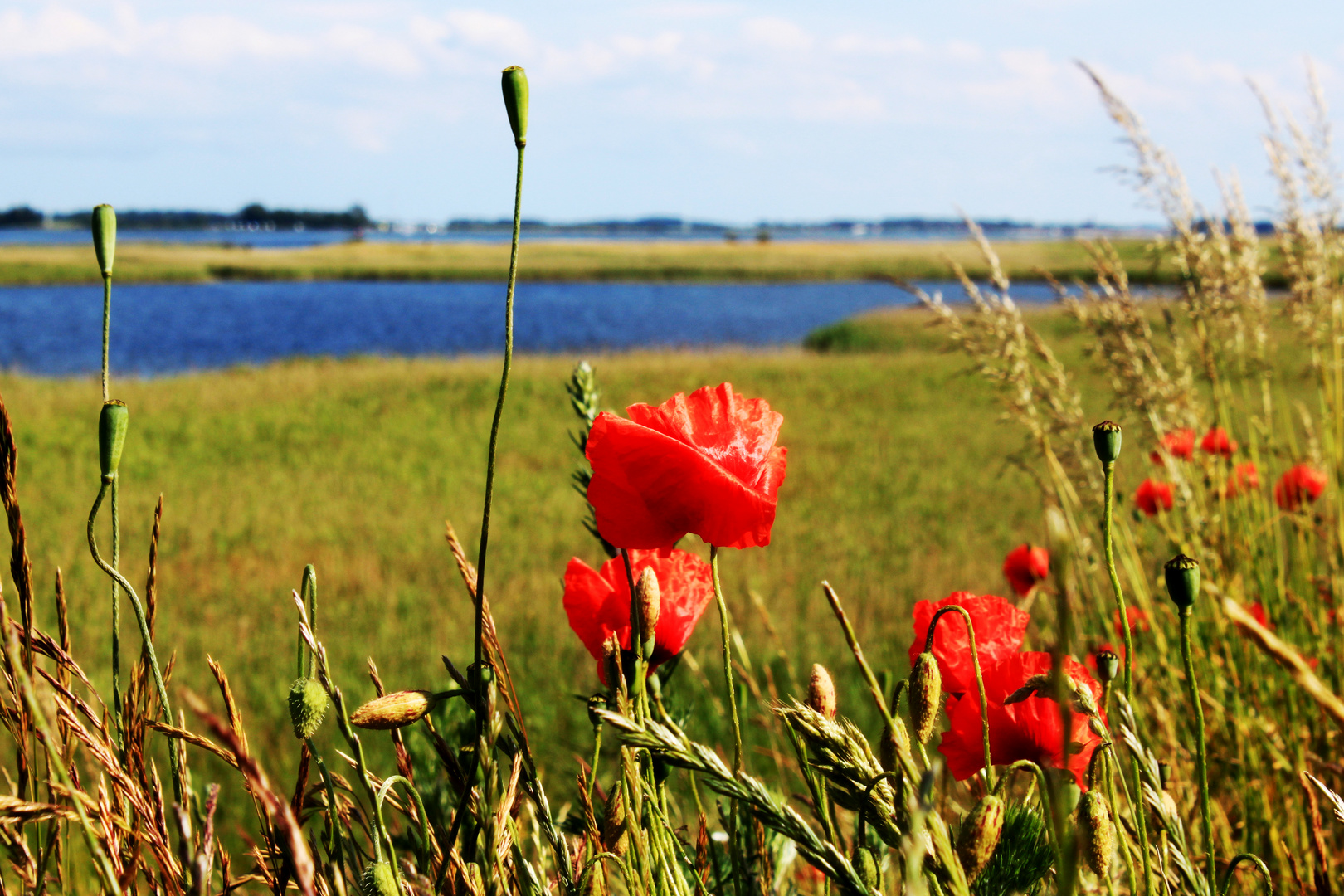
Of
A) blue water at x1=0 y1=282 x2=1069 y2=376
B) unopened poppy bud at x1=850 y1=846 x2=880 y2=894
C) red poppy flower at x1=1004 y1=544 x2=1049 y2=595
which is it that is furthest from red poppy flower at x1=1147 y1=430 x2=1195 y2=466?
blue water at x1=0 y1=282 x2=1069 y2=376

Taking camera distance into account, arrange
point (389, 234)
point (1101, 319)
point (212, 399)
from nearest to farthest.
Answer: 1. point (1101, 319)
2. point (212, 399)
3. point (389, 234)

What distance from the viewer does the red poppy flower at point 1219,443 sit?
6.48ft

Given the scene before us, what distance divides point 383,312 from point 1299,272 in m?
37.4

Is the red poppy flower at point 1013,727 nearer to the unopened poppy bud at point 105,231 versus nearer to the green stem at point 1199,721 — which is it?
the green stem at point 1199,721

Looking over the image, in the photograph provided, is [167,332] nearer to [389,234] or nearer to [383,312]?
[383,312]

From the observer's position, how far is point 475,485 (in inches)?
300

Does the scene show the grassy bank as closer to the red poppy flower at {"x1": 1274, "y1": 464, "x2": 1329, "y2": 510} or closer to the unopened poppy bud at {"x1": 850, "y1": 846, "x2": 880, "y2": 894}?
the red poppy flower at {"x1": 1274, "y1": 464, "x2": 1329, "y2": 510}

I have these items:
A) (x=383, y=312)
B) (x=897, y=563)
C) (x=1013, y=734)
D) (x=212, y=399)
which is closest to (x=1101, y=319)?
(x=1013, y=734)

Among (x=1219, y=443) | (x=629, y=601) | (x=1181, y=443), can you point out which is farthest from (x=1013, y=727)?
(x=1219, y=443)

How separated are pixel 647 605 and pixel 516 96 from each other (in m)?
0.30

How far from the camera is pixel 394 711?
1.83ft

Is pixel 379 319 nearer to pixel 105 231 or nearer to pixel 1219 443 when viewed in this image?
pixel 1219 443

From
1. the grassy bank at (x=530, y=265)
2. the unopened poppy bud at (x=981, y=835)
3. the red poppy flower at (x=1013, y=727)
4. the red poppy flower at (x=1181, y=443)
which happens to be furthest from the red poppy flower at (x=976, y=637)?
the grassy bank at (x=530, y=265)

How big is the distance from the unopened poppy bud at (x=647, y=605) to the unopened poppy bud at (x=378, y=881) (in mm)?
183
